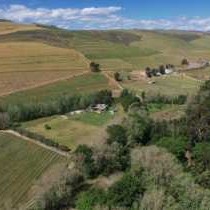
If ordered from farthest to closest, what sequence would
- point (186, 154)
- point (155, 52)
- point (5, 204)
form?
point (155, 52) < point (186, 154) < point (5, 204)

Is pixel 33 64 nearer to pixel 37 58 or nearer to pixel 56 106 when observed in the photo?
pixel 37 58

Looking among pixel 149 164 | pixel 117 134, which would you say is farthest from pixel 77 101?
pixel 149 164

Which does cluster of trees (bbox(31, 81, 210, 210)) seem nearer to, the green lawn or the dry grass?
the green lawn

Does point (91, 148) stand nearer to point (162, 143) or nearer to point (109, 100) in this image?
point (162, 143)

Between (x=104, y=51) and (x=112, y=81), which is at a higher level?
(x=104, y=51)

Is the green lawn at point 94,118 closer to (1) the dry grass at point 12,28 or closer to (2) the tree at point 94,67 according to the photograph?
(2) the tree at point 94,67

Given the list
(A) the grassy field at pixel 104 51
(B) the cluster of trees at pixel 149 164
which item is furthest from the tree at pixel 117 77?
(B) the cluster of trees at pixel 149 164

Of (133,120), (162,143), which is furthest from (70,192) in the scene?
(133,120)
